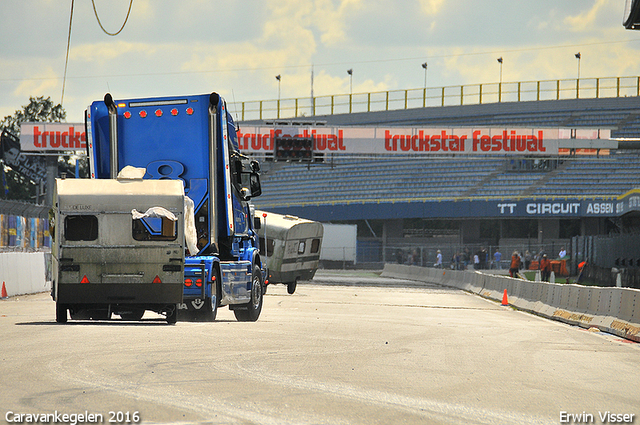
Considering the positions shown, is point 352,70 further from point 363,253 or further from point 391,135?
point 391,135

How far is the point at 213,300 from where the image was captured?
13.7 meters

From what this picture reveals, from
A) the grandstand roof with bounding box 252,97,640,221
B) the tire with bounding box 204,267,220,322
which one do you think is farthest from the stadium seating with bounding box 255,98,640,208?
the tire with bounding box 204,267,220,322

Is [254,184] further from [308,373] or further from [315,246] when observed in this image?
[315,246]

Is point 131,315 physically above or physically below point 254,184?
below

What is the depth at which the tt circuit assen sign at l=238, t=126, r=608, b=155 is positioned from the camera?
43719 mm

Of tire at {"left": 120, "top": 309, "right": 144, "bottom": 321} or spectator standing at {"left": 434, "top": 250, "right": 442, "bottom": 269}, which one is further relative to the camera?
spectator standing at {"left": 434, "top": 250, "right": 442, "bottom": 269}

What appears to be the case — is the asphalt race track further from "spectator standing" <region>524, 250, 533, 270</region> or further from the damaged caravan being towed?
"spectator standing" <region>524, 250, 533, 270</region>

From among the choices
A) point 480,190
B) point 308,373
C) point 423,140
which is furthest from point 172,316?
point 480,190

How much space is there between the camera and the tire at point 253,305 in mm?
15377

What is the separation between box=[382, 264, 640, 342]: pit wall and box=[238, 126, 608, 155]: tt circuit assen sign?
15.3 m

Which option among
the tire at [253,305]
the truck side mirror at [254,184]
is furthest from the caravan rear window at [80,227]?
the tire at [253,305]

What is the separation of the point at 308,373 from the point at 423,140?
36543mm

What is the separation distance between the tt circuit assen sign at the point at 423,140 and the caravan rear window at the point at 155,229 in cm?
3098

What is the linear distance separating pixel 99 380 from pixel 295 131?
36.4m
